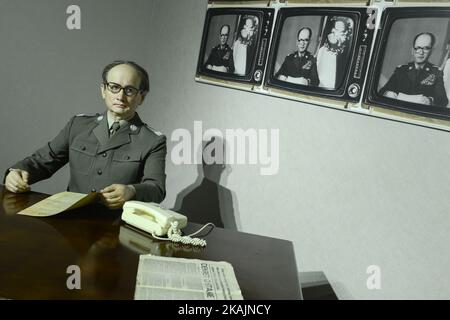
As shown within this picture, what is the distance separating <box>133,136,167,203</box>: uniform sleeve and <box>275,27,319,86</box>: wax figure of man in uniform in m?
0.91

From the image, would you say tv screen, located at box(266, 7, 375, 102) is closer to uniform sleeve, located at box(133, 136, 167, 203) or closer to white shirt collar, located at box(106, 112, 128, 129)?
uniform sleeve, located at box(133, 136, 167, 203)

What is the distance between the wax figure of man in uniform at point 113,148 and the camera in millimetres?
2020

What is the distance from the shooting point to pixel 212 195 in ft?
10.1

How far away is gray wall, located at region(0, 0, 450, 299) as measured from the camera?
2.09 m

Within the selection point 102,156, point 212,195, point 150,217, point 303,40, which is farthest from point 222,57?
point 150,217

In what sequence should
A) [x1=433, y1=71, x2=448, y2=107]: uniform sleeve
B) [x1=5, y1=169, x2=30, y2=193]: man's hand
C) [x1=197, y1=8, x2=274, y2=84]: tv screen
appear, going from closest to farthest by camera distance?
1. [x1=5, y1=169, x2=30, y2=193]: man's hand
2. [x1=433, y1=71, x2=448, y2=107]: uniform sleeve
3. [x1=197, y1=8, x2=274, y2=84]: tv screen

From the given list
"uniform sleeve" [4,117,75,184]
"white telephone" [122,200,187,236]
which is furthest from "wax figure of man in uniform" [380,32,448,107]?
"uniform sleeve" [4,117,75,184]

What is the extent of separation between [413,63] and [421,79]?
0.09 m

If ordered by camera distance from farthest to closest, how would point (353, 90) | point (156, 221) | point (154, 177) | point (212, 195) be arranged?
1. point (212, 195)
2. point (353, 90)
3. point (154, 177)
4. point (156, 221)

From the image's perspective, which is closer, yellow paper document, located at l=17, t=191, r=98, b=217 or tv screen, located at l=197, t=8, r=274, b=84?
yellow paper document, located at l=17, t=191, r=98, b=217

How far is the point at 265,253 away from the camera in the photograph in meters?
1.57

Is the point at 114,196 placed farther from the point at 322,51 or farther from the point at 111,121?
the point at 322,51

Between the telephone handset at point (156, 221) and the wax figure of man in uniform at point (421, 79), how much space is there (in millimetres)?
1248
